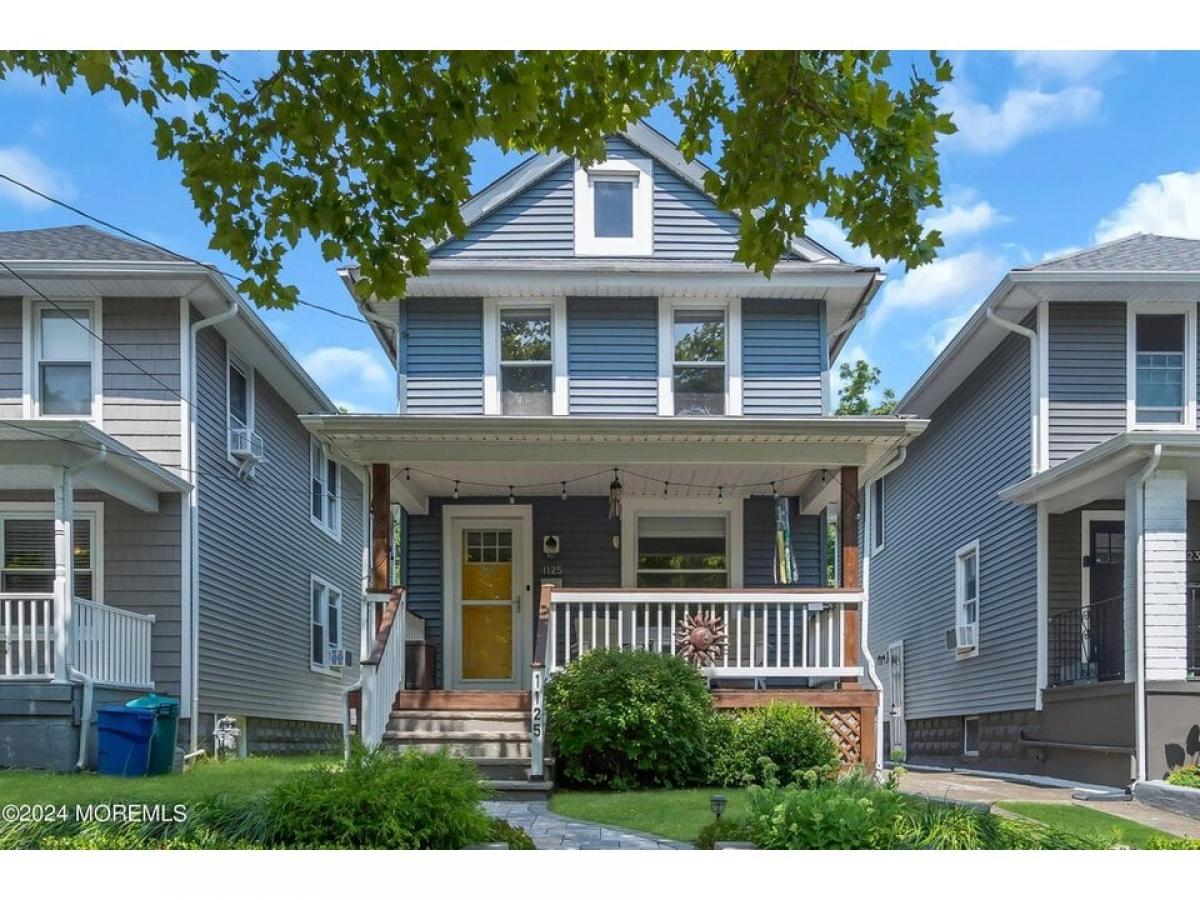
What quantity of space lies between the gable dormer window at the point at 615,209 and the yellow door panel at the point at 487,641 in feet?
11.3

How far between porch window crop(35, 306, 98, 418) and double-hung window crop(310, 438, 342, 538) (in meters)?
3.09

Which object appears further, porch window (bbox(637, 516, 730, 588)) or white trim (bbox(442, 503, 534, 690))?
porch window (bbox(637, 516, 730, 588))

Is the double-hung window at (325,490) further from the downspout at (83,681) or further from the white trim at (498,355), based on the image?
the downspout at (83,681)

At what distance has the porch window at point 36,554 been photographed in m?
8.39

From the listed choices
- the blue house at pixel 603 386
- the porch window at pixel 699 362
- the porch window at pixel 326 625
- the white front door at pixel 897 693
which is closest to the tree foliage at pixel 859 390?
the blue house at pixel 603 386

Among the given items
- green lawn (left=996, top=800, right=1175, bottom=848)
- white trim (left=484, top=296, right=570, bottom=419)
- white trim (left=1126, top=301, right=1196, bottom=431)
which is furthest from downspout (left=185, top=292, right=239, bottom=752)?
white trim (left=1126, top=301, right=1196, bottom=431)

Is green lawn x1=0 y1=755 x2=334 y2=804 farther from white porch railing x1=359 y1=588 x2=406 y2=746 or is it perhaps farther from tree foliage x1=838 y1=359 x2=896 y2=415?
tree foliage x1=838 y1=359 x2=896 y2=415

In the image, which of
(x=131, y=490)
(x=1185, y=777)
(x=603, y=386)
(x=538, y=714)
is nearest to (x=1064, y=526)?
(x=1185, y=777)

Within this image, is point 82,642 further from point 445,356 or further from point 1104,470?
point 1104,470

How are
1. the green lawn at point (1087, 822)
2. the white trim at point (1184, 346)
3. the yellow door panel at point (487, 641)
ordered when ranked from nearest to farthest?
the green lawn at point (1087, 822)
the white trim at point (1184, 346)
the yellow door panel at point (487, 641)

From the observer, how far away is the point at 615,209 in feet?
37.2

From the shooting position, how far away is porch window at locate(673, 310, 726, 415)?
36.0 ft
